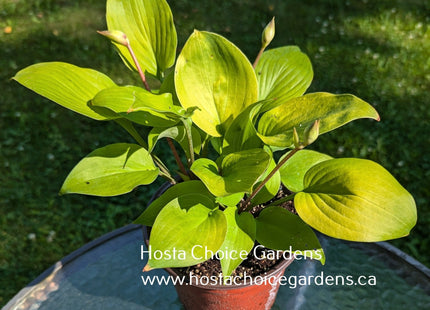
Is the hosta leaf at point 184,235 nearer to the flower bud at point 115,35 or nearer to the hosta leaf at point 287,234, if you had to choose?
the hosta leaf at point 287,234

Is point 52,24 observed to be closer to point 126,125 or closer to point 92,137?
point 92,137

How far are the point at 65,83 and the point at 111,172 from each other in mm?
196

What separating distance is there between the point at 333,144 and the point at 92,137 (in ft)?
3.45

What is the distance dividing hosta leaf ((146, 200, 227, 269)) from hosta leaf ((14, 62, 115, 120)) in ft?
0.83

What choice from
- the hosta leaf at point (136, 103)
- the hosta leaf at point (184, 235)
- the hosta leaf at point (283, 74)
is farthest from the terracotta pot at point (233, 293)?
the hosta leaf at point (283, 74)

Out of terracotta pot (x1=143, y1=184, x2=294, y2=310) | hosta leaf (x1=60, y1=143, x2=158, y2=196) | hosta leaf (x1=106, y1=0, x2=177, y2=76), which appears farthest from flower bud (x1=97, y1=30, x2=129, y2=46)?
terracotta pot (x1=143, y1=184, x2=294, y2=310)

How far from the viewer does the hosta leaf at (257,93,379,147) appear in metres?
0.75

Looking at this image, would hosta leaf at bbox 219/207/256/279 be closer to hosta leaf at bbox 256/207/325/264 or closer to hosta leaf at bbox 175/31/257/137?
hosta leaf at bbox 256/207/325/264

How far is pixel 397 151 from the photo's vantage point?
6.00ft

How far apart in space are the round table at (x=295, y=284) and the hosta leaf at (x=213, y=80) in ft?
1.58

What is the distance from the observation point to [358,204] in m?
0.74

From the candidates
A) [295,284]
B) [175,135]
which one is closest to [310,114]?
[175,135]

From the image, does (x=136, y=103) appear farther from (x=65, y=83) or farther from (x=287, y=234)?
(x=287, y=234)

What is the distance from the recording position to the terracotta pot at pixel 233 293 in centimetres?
85
